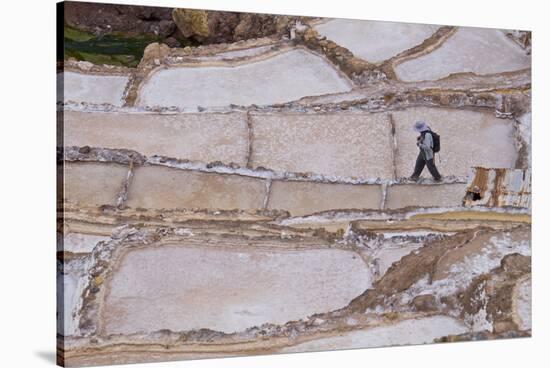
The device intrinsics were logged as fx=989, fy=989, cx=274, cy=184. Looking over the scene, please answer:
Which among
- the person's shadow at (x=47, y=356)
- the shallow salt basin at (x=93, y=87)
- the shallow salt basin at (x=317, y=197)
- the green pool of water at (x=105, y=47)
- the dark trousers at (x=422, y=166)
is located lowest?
the person's shadow at (x=47, y=356)

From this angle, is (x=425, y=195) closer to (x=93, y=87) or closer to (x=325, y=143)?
(x=325, y=143)

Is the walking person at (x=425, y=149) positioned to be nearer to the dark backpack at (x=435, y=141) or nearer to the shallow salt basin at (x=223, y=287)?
the dark backpack at (x=435, y=141)

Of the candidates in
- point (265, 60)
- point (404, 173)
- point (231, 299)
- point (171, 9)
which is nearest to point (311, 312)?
point (231, 299)

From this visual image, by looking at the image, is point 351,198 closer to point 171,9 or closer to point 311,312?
point 311,312

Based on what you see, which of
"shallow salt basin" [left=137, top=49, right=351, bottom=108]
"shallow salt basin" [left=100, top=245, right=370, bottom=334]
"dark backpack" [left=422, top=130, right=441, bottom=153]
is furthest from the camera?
"dark backpack" [left=422, top=130, right=441, bottom=153]

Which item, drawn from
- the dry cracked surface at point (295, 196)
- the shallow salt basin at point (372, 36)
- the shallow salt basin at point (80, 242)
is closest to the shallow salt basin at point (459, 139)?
the dry cracked surface at point (295, 196)

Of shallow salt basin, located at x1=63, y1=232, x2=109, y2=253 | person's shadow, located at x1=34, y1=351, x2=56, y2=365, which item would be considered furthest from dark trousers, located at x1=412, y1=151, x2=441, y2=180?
person's shadow, located at x1=34, y1=351, x2=56, y2=365

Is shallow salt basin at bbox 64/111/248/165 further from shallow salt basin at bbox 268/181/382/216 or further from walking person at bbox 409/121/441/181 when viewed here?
walking person at bbox 409/121/441/181
